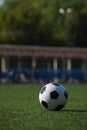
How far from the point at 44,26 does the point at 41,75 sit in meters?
26.3

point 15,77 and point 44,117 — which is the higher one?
point 44,117

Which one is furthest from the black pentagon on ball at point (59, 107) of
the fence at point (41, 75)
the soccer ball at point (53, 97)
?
the fence at point (41, 75)

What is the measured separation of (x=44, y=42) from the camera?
7162 centimetres

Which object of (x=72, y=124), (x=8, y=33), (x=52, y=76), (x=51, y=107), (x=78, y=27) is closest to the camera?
(x=72, y=124)

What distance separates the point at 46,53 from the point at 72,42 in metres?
21.9

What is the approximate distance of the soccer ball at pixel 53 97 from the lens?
1230cm

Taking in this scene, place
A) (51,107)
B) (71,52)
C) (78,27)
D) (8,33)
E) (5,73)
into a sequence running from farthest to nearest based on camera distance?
(78,27) → (8,33) → (71,52) → (5,73) → (51,107)

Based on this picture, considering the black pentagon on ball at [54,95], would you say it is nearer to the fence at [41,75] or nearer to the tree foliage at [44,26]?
the fence at [41,75]

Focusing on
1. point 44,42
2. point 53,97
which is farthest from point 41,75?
point 53,97

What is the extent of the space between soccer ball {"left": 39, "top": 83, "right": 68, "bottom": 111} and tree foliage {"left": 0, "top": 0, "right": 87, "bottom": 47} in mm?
56124

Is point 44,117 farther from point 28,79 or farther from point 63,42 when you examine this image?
point 63,42

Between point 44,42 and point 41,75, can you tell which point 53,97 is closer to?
point 41,75

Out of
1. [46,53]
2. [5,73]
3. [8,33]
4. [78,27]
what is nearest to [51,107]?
[5,73]

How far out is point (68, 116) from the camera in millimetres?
11352
